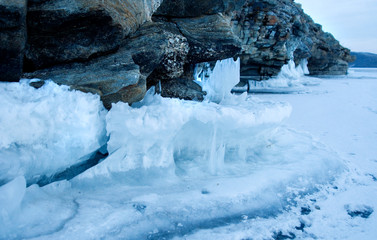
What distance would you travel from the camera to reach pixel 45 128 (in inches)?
106

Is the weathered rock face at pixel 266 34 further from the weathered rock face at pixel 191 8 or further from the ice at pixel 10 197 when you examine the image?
the ice at pixel 10 197

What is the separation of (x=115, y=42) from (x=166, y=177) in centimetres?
197

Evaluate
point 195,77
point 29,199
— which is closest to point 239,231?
point 29,199

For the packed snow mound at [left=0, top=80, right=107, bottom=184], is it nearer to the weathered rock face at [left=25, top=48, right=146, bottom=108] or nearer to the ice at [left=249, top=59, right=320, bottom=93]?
the weathered rock face at [left=25, top=48, right=146, bottom=108]

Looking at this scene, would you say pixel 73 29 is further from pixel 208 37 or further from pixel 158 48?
pixel 208 37

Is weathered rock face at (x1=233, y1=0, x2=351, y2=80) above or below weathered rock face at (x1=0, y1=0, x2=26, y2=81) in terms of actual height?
above

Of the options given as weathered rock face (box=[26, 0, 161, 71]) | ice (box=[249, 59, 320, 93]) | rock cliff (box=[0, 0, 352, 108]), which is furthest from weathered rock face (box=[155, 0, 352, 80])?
weathered rock face (box=[26, 0, 161, 71])

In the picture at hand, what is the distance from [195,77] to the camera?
19.1ft

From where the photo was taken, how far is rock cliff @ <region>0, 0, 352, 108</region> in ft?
9.70

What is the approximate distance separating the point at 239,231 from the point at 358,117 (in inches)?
257

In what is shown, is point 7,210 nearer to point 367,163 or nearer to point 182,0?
point 182,0

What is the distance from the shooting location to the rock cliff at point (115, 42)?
2955 mm

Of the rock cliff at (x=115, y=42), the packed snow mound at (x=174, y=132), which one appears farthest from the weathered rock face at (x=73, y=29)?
the packed snow mound at (x=174, y=132)

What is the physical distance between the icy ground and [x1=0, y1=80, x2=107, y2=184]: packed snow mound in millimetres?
10
